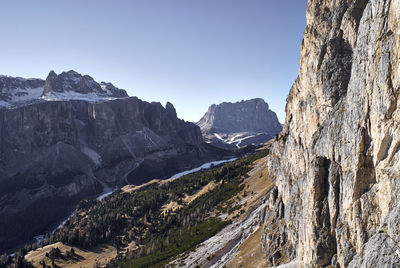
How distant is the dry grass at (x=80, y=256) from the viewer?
326 feet

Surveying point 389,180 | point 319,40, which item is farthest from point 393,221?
point 319,40

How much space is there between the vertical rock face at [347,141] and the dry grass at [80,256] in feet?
267

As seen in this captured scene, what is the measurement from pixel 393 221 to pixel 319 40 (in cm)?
3202

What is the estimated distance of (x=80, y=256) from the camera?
105750mm

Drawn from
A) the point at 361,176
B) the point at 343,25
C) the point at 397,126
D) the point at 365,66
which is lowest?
the point at 361,176

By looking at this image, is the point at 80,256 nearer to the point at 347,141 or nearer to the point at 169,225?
the point at 169,225

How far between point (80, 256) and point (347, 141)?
373 feet

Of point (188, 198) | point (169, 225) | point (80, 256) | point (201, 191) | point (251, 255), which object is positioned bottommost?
point (80, 256)

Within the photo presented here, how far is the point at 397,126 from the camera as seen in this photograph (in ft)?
62.0

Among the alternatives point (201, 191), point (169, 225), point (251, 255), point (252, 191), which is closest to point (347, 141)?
point (251, 255)

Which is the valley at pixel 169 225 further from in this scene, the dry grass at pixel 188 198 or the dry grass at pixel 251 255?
the dry grass at pixel 251 255

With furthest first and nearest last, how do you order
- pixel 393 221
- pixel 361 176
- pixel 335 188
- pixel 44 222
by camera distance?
1. pixel 44 222
2. pixel 335 188
3. pixel 361 176
4. pixel 393 221

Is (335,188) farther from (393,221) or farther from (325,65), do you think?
(325,65)

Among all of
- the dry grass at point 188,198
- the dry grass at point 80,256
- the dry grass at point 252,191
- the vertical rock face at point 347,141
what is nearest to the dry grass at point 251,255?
the vertical rock face at point 347,141
